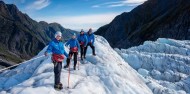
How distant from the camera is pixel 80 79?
2067 cm

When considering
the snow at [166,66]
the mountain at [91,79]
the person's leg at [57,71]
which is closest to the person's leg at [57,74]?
the person's leg at [57,71]

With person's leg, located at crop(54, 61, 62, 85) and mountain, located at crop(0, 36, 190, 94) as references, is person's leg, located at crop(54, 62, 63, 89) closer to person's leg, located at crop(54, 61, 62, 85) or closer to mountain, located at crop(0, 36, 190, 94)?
person's leg, located at crop(54, 61, 62, 85)

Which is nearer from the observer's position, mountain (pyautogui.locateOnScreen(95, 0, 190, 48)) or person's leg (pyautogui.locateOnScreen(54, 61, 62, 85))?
person's leg (pyautogui.locateOnScreen(54, 61, 62, 85))

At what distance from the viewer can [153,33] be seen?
12750 cm

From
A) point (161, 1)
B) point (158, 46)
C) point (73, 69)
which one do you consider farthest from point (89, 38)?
point (161, 1)

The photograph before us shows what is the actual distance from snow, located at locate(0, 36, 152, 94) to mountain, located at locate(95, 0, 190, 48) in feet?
268

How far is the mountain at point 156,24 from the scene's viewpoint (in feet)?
369

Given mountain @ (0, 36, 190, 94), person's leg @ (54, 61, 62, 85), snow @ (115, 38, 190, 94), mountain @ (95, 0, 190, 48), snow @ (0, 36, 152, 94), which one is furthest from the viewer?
mountain @ (95, 0, 190, 48)

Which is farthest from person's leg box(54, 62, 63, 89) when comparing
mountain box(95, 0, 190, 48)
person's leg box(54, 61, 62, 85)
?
mountain box(95, 0, 190, 48)

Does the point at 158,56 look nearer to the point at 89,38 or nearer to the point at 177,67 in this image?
the point at 177,67

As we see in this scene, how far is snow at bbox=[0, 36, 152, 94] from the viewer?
18550 millimetres

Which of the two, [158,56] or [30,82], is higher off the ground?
[30,82]

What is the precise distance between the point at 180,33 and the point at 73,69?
90320 mm

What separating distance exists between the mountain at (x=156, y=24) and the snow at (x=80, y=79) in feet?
268
